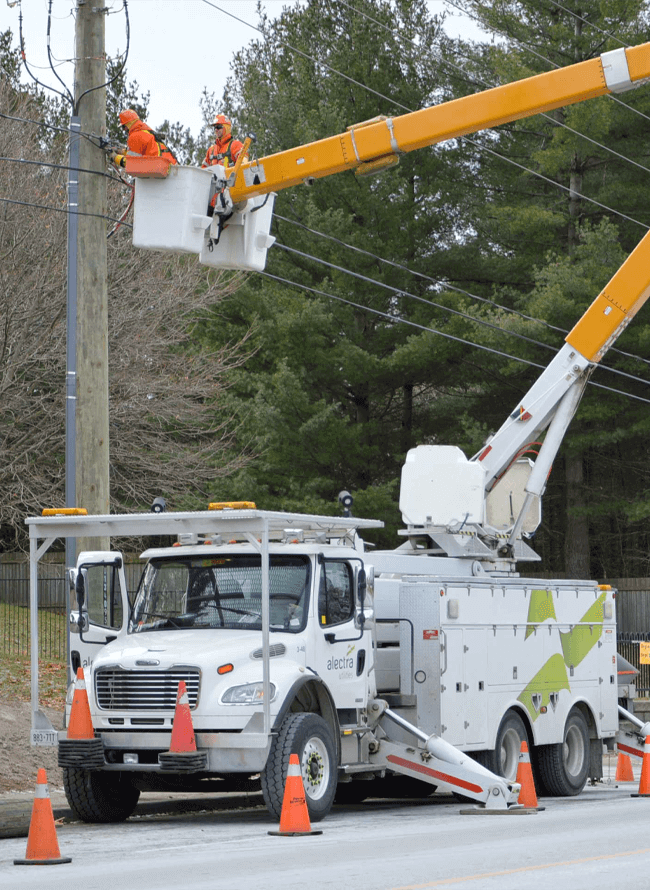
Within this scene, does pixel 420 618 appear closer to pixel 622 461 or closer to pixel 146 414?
pixel 146 414

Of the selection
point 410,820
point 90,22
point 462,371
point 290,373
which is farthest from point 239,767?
point 462,371

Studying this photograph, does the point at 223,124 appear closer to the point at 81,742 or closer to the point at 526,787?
the point at 81,742

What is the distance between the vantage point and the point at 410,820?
1361 centimetres

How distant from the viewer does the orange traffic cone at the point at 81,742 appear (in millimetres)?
12578

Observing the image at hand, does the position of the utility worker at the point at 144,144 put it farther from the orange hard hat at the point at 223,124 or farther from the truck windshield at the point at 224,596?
the truck windshield at the point at 224,596

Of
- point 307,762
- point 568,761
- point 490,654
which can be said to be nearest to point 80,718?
point 307,762

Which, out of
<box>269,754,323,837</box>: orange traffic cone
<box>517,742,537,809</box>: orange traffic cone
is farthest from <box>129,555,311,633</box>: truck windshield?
<box>517,742,537,809</box>: orange traffic cone

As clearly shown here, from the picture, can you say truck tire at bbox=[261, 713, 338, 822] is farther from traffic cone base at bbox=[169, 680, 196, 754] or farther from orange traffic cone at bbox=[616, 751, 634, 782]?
orange traffic cone at bbox=[616, 751, 634, 782]

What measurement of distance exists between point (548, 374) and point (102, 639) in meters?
7.24

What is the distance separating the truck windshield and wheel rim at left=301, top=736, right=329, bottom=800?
1.15 metres

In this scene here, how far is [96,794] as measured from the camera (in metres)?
13.3

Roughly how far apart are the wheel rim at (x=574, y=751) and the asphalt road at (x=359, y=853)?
2.73 metres

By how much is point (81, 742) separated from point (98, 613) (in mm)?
1705

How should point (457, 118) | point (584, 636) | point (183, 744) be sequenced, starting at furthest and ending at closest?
point (584, 636), point (457, 118), point (183, 744)
